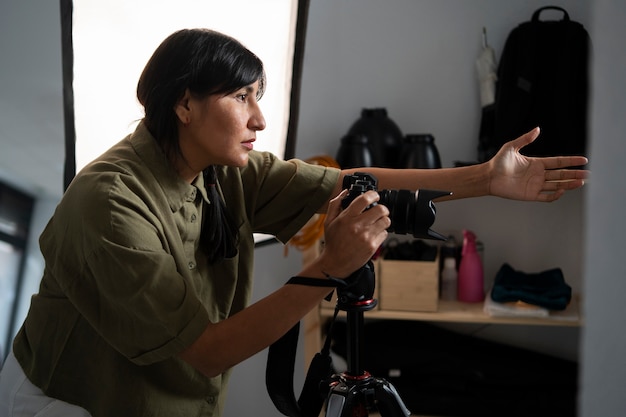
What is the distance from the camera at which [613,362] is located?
0.51 metres

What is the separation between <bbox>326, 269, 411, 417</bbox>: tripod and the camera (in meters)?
1.00

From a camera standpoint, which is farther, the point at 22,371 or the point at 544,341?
the point at 544,341

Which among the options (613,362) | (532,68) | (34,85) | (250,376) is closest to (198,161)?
(613,362)

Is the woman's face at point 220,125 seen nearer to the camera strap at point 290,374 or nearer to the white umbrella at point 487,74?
the camera strap at point 290,374

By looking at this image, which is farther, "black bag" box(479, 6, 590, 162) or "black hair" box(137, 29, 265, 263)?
"black bag" box(479, 6, 590, 162)

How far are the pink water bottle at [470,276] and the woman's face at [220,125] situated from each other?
1.16 meters

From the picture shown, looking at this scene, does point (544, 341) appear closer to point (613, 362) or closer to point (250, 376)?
point (250, 376)

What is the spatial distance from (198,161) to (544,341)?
1.59m

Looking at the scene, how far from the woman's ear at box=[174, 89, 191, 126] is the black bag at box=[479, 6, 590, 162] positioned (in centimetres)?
120

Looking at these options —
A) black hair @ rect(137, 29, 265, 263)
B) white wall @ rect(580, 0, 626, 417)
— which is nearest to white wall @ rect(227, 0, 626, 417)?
black hair @ rect(137, 29, 265, 263)

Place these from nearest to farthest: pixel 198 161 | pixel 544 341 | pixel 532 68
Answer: pixel 198 161 → pixel 532 68 → pixel 544 341

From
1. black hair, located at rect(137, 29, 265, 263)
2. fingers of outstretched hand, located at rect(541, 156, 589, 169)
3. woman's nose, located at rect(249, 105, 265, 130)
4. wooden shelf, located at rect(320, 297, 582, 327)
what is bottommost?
wooden shelf, located at rect(320, 297, 582, 327)

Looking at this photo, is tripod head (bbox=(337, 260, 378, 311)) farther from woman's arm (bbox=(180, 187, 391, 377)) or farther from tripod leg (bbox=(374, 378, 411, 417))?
tripod leg (bbox=(374, 378, 411, 417))

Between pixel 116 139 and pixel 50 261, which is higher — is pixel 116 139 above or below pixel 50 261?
above
